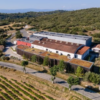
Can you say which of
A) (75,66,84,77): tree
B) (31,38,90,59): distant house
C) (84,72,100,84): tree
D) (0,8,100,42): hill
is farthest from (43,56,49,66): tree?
(0,8,100,42): hill

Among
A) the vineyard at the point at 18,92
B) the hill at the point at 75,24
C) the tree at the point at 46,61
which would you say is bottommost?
the vineyard at the point at 18,92

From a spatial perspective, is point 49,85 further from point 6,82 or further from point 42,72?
point 6,82

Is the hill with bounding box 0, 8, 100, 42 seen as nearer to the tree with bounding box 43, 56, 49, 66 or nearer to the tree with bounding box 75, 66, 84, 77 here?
the tree with bounding box 75, 66, 84, 77

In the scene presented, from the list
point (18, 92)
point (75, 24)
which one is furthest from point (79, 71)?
point (75, 24)

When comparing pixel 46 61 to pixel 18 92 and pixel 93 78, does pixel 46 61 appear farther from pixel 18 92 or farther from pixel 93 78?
pixel 93 78

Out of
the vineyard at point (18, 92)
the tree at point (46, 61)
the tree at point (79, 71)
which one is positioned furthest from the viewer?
the tree at point (46, 61)

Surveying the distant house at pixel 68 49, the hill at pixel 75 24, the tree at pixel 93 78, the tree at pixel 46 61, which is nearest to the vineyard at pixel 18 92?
the tree at pixel 46 61

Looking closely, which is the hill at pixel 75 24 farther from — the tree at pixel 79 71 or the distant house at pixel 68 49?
the tree at pixel 79 71

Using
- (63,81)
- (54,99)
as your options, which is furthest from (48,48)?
(54,99)

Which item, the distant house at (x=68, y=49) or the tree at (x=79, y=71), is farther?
the distant house at (x=68, y=49)
